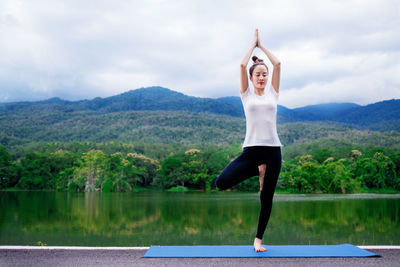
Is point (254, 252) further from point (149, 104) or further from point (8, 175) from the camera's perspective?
point (149, 104)

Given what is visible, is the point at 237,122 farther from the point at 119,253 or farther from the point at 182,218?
the point at 119,253

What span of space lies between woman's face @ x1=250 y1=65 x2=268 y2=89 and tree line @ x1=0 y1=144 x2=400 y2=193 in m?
35.7

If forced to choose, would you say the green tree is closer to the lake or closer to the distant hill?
the lake

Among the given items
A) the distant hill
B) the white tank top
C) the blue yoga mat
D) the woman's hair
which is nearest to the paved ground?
the blue yoga mat

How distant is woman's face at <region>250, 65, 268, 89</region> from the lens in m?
4.31

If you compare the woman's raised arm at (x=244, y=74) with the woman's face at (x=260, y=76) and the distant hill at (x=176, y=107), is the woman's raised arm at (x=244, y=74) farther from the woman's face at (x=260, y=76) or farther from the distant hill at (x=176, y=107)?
the distant hill at (x=176, y=107)

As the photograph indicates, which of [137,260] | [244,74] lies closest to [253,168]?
[244,74]

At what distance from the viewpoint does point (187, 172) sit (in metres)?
46.6

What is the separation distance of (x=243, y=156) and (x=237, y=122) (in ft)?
317

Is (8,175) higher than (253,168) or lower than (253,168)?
lower

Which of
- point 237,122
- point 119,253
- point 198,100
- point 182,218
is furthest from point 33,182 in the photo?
point 198,100

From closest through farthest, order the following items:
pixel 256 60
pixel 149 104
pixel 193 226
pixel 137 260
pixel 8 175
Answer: pixel 137 260 < pixel 256 60 < pixel 193 226 < pixel 8 175 < pixel 149 104

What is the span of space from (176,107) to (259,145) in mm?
155812

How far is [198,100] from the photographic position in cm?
16450
